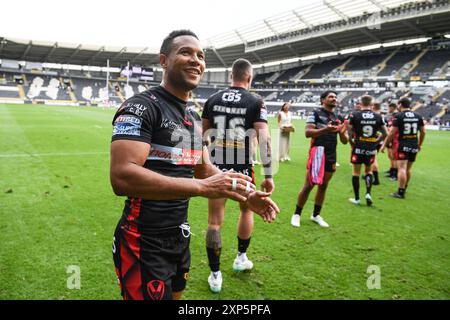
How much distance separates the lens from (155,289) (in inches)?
70.8

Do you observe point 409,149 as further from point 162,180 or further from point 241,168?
point 162,180

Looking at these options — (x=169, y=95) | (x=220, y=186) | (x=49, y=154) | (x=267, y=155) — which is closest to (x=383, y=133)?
(x=267, y=155)

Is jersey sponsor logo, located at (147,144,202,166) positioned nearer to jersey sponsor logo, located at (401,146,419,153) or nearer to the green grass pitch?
the green grass pitch

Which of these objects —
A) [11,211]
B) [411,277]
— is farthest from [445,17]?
[11,211]

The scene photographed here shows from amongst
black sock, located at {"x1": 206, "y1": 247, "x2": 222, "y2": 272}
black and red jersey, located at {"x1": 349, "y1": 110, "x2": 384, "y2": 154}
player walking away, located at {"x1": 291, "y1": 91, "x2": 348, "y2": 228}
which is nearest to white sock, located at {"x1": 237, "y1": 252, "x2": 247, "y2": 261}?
black sock, located at {"x1": 206, "y1": 247, "x2": 222, "y2": 272}

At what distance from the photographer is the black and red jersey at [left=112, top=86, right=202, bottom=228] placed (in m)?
1.65

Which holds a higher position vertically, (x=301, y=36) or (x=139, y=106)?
(x=301, y=36)

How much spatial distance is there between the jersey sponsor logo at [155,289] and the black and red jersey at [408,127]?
7.85m

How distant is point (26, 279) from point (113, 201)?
2.76 meters

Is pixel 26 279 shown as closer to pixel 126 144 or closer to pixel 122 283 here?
pixel 122 283

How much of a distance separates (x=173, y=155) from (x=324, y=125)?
396cm

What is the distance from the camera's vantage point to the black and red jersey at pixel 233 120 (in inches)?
141

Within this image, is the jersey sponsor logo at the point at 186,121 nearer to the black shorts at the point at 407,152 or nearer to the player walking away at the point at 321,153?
the player walking away at the point at 321,153

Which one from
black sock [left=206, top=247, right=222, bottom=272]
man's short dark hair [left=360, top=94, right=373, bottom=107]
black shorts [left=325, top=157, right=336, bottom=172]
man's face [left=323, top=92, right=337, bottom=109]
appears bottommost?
black sock [left=206, top=247, right=222, bottom=272]
